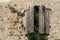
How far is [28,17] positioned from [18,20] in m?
0.49

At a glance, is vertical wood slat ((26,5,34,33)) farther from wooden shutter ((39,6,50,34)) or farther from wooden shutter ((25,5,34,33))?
wooden shutter ((39,6,50,34))

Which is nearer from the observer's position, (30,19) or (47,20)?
(30,19)

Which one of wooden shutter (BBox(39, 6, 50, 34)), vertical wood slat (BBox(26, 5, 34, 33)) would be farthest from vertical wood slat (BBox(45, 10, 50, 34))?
vertical wood slat (BBox(26, 5, 34, 33))

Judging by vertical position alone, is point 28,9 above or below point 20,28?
above

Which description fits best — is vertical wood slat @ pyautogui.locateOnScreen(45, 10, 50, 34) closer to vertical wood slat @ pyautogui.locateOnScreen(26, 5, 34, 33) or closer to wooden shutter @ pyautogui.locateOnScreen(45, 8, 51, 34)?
wooden shutter @ pyautogui.locateOnScreen(45, 8, 51, 34)

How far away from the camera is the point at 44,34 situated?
5246mm

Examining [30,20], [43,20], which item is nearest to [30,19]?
[30,20]

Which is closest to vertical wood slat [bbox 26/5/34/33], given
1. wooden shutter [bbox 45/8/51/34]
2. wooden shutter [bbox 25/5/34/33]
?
wooden shutter [bbox 25/5/34/33]

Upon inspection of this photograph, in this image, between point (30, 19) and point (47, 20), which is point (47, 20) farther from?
point (30, 19)

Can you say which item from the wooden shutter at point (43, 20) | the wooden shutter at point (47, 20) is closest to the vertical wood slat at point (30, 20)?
the wooden shutter at point (43, 20)

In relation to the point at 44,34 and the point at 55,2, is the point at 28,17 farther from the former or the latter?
the point at 55,2

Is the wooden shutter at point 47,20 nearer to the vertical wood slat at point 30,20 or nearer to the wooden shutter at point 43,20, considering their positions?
the wooden shutter at point 43,20

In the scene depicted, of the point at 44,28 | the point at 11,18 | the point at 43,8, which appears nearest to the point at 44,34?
the point at 44,28

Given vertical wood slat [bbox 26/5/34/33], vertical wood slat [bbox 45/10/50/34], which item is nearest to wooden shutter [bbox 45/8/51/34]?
vertical wood slat [bbox 45/10/50/34]
